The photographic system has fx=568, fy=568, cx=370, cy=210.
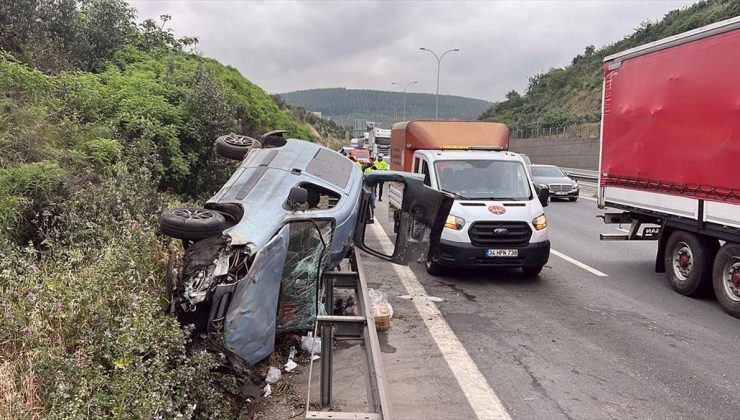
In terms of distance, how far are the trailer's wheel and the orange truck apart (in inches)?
68.6

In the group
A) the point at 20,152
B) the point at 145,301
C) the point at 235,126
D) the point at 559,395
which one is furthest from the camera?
the point at 235,126

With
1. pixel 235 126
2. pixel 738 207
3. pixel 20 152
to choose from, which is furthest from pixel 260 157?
pixel 235 126

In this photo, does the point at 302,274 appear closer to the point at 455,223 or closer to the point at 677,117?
the point at 455,223

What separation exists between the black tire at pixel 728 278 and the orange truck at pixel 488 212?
2240 mm

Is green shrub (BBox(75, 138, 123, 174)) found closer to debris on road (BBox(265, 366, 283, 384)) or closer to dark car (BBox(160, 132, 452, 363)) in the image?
dark car (BBox(160, 132, 452, 363))

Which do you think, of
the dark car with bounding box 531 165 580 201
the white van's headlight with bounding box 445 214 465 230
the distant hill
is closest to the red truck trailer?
the white van's headlight with bounding box 445 214 465 230

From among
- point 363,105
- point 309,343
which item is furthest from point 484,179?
point 363,105

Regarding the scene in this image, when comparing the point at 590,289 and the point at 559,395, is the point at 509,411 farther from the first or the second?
the point at 590,289

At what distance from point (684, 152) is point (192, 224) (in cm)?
649

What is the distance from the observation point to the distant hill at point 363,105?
318 ft

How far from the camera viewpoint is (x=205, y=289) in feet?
14.1

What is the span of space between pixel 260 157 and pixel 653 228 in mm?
6572

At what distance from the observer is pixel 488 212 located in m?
8.52

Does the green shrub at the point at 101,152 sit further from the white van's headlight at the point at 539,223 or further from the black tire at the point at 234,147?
the white van's headlight at the point at 539,223
